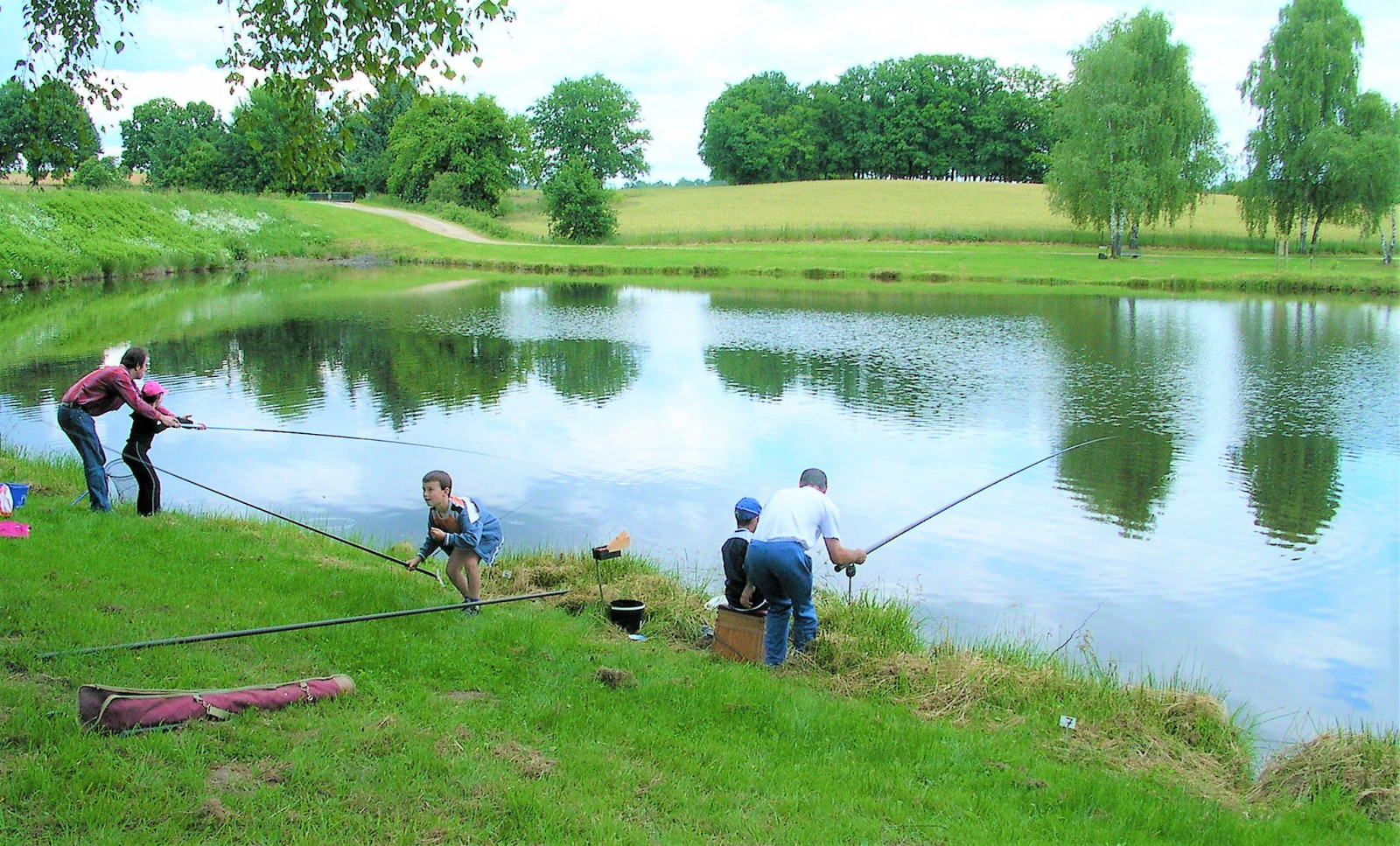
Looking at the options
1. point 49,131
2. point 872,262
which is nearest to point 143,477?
point 49,131

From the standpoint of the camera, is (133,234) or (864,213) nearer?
(133,234)

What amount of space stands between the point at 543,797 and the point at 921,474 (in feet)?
36.2

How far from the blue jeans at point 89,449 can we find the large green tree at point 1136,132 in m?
51.6

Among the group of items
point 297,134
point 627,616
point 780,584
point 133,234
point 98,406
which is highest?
point 133,234

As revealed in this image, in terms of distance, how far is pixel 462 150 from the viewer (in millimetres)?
84938

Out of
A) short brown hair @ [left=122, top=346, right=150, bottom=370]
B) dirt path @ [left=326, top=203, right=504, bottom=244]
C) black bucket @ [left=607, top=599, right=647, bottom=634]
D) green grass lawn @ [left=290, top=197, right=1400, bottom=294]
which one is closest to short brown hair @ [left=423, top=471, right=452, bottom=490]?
black bucket @ [left=607, top=599, right=647, bottom=634]

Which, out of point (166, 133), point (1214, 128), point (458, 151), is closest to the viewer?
point (1214, 128)

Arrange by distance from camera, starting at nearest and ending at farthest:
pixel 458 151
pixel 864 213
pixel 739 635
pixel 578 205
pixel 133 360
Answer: pixel 739 635, pixel 133 360, pixel 578 205, pixel 864 213, pixel 458 151

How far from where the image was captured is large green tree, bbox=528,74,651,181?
357 ft

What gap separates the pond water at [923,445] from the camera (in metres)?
10.4

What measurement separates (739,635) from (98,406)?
6.59 m

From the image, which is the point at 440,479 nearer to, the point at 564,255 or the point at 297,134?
the point at 297,134

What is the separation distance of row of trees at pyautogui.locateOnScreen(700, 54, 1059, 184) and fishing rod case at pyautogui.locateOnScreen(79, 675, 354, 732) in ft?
355

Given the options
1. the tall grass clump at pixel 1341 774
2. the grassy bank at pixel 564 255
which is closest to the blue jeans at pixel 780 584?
the tall grass clump at pixel 1341 774
